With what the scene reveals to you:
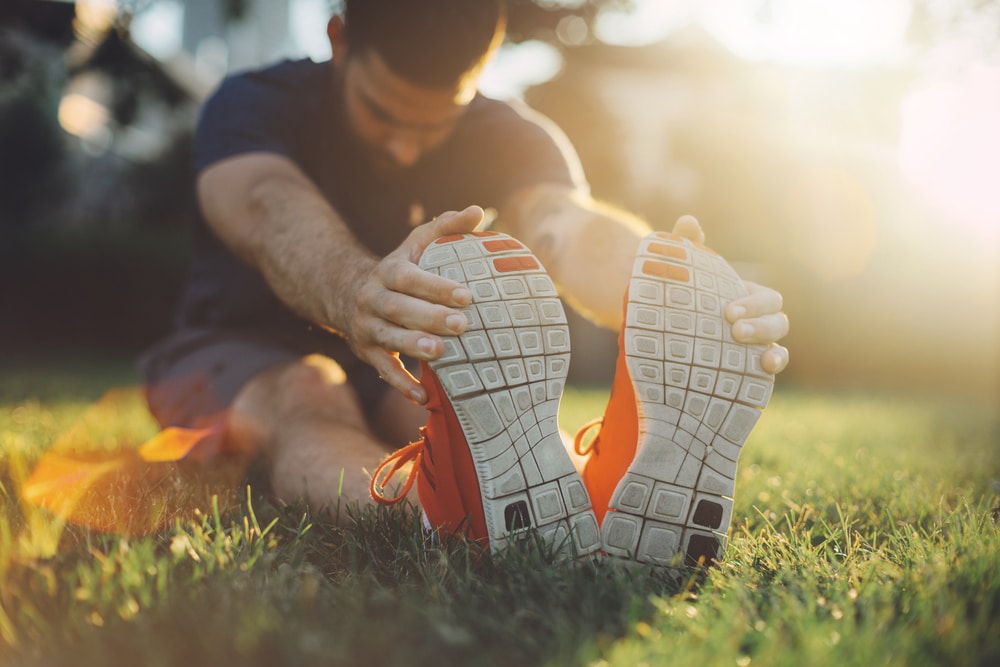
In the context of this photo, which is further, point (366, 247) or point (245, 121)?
point (366, 247)

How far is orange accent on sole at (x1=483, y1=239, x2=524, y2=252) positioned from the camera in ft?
4.56

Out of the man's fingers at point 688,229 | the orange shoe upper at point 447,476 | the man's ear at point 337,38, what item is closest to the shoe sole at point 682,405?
the man's fingers at point 688,229

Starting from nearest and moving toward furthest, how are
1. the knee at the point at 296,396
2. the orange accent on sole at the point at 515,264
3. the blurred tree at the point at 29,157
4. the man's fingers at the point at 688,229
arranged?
the orange accent on sole at the point at 515,264 → the man's fingers at the point at 688,229 → the knee at the point at 296,396 → the blurred tree at the point at 29,157

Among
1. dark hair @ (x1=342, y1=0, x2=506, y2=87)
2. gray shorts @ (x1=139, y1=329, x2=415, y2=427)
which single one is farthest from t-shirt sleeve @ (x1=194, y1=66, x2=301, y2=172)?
gray shorts @ (x1=139, y1=329, x2=415, y2=427)

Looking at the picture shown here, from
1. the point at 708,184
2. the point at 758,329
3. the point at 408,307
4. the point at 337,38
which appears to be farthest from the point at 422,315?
the point at 708,184

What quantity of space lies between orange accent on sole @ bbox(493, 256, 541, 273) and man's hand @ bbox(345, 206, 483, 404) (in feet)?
0.34

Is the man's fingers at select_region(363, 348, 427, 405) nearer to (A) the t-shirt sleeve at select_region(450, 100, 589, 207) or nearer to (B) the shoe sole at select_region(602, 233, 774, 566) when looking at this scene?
(B) the shoe sole at select_region(602, 233, 774, 566)

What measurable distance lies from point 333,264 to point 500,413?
1.74ft

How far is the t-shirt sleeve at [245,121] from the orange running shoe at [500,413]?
107 centimetres

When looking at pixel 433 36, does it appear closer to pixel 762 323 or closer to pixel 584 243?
pixel 584 243

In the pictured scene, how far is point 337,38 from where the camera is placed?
97.0 inches

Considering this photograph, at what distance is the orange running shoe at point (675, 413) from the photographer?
1302 millimetres

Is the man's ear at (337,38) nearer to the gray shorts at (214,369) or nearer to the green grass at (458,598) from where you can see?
the gray shorts at (214,369)

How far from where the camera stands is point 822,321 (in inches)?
400
